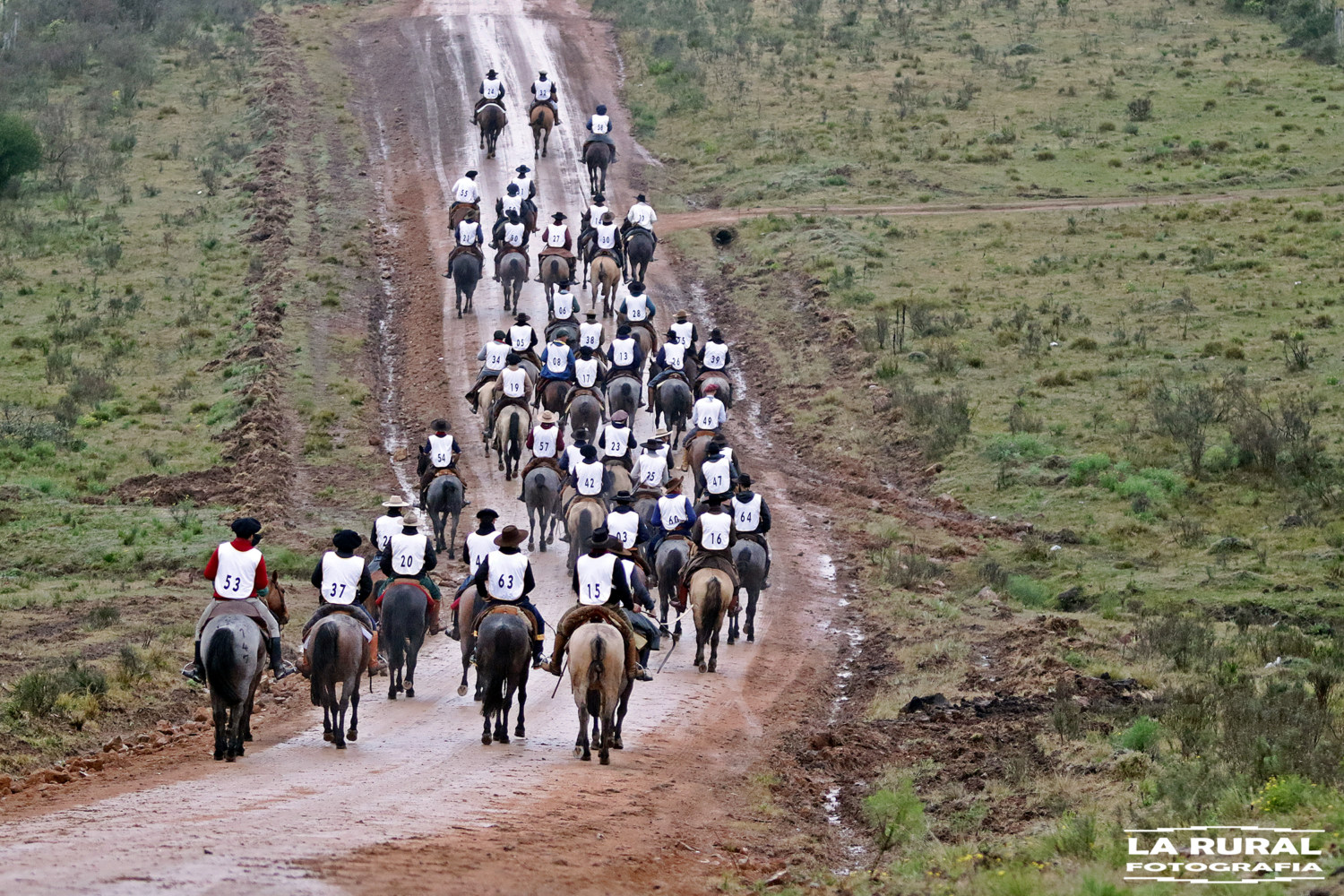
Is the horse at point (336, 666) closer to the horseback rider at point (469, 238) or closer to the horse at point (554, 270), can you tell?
the horse at point (554, 270)

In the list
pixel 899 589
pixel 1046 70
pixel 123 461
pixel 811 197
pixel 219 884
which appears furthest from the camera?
pixel 1046 70

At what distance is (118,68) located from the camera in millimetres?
56656

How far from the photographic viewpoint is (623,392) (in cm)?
2844

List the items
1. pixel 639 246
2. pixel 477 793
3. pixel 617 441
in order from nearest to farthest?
pixel 477 793 < pixel 617 441 < pixel 639 246

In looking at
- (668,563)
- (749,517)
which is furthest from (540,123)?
(668,563)

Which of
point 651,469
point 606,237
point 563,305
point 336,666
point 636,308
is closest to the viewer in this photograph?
point 336,666

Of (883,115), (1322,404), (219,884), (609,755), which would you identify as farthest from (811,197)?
(219,884)

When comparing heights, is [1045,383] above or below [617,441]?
above

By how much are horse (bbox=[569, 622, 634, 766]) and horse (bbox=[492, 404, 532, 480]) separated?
11.9 meters

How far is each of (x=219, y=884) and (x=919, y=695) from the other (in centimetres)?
962

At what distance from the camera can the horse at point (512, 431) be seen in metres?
26.9

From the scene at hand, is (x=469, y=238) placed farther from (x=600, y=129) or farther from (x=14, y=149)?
(x=14, y=149)

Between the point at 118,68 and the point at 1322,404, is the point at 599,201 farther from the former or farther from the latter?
the point at 118,68

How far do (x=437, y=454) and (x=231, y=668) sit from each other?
9.97 metres
